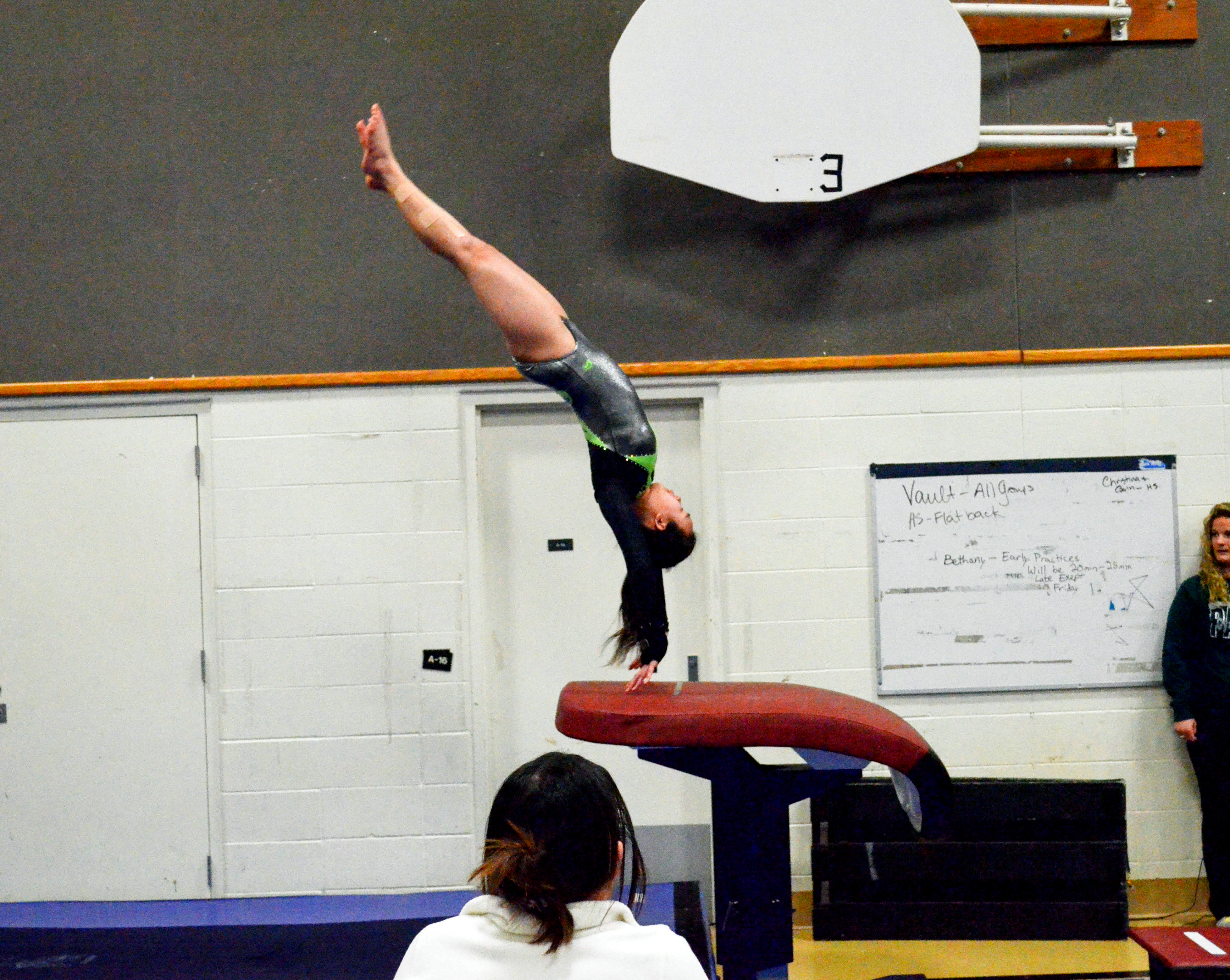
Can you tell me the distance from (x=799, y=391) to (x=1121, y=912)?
2.07 metres

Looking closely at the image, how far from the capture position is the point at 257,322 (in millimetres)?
4121

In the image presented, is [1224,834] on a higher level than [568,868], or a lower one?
lower

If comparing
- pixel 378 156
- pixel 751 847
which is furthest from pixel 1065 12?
Answer: pixel 751 847

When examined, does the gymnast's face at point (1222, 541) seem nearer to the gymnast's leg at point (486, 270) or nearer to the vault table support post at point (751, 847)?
the vault table support post at point (751, 847)

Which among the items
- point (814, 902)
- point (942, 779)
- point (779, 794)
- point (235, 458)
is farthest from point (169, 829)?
point (942, 779)

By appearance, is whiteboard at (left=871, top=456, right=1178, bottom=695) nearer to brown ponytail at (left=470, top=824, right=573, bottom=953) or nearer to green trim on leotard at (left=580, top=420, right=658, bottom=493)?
green trim on leotard at (left=580, top=420, right=658, bottom=493)

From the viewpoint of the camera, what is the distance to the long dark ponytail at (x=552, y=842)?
1.14m

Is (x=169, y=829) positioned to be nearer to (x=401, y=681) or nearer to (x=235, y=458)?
(x=401, y=681)

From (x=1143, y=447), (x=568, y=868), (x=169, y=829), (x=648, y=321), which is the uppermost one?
(x=648, y=321)

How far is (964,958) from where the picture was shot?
3.65m

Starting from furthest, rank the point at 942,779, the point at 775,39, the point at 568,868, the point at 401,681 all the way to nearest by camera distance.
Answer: the point at 401,681, the point at 775,39, the point at 942,779, the point at 568,868

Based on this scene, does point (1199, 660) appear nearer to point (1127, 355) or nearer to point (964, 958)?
point (1127, 355)

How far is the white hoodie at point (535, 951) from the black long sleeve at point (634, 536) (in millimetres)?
1521

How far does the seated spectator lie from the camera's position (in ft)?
3.70
